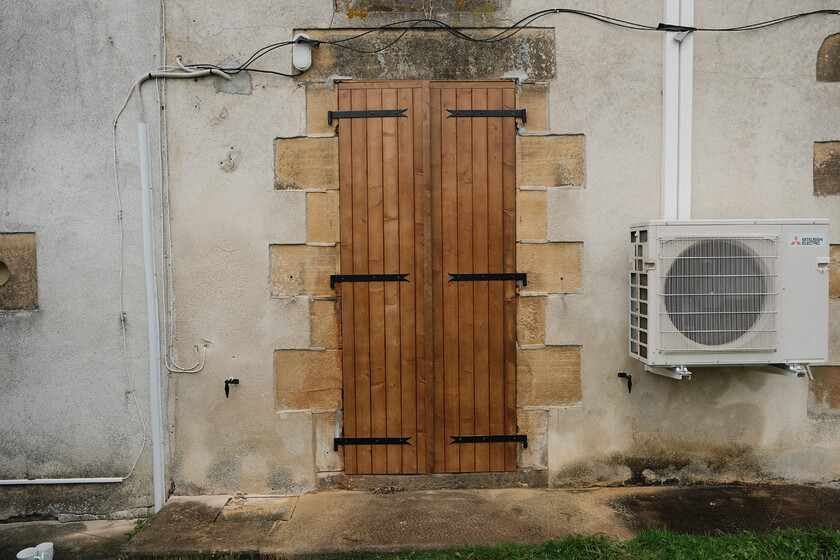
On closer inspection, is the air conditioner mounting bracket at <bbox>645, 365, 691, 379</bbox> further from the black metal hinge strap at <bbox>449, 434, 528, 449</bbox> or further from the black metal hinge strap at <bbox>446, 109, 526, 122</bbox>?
the black metal hinge strap at <bbox>446, 109, 526, 122</bbox>

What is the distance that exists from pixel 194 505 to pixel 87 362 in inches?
44.1

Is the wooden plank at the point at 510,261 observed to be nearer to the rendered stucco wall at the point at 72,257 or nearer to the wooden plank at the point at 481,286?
the wooden plank at the point at 481,286

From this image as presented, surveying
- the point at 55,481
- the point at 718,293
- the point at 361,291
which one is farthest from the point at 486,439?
the point at 55,481

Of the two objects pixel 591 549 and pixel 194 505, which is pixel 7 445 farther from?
pixel 591 549

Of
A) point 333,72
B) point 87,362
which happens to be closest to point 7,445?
point 87,362

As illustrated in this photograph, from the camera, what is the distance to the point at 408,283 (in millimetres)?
3312

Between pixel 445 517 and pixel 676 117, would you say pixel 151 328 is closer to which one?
pixel 445 517

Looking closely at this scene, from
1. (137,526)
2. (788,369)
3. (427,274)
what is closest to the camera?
(788,369)

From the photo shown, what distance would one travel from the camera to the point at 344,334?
3.32 m

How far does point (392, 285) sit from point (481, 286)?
1.85ft

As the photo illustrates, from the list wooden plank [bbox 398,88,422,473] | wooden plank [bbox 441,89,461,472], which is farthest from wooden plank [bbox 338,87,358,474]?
wooden plank [bbox 441,89,461,472]

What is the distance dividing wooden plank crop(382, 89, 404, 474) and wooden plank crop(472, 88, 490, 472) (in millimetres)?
454

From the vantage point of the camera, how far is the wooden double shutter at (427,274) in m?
3.29

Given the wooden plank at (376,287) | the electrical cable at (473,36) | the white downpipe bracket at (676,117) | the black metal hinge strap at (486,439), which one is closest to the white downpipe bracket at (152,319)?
the electrical cable at (473,36)
